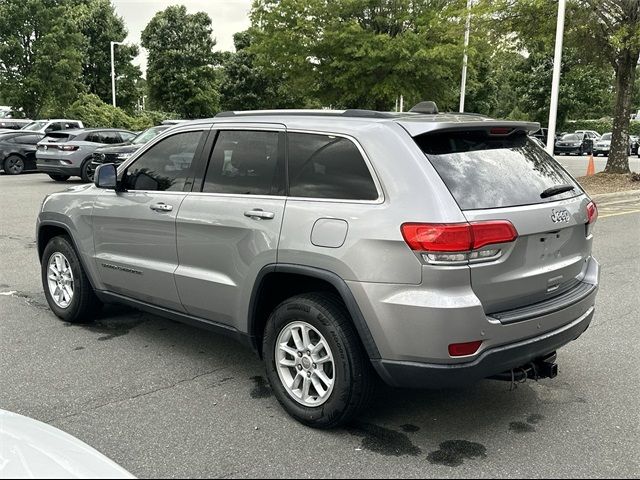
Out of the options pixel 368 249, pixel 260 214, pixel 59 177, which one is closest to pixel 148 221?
pixel 260 214

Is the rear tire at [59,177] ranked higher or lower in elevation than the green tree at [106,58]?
lower

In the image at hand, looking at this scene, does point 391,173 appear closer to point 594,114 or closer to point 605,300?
point 605,300

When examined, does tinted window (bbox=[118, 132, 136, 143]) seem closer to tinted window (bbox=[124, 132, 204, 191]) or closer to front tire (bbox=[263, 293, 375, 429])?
tinted window (bbox=[124, 132, 204, 191])

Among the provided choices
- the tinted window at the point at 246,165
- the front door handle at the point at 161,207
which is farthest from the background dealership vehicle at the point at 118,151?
the tinted window at the point at 246,165

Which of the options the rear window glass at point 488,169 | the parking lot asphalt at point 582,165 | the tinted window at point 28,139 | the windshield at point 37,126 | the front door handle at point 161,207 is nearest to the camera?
the rear window glass at point 488,169

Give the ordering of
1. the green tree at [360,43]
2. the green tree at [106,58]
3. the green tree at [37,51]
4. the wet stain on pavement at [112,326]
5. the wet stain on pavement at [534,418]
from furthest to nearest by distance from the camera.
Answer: the green tree at [106,58] < the green tree at [37,51] < the green tree at [360,43] < the wet stain on pavement at [112,326] < the wet stain on pavement at [534,418]

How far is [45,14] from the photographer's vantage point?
107 feet

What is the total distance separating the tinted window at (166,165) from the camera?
4.39 m

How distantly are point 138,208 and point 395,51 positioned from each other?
1629cm

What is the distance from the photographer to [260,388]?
4105 mm

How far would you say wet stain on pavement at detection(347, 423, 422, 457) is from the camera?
328 centimetres

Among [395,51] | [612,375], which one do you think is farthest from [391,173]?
[395,51]

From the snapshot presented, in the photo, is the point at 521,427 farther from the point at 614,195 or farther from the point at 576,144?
the point at 576,144

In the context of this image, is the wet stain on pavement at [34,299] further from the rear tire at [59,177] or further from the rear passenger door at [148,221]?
the rear tire at [59,177]
